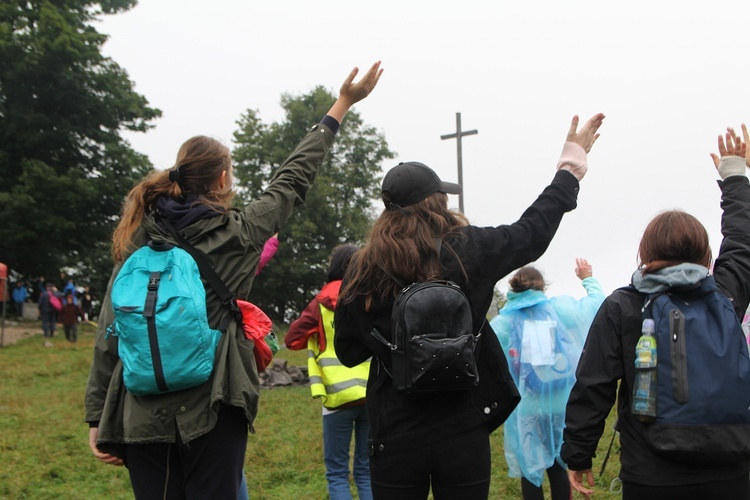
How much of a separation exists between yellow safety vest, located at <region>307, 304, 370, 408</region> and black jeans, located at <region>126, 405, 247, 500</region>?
1947 millimetres

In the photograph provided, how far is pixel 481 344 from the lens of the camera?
8.71ft

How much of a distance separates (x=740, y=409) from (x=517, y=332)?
8.46 ft

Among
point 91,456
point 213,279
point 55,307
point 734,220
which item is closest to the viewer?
point 213,279

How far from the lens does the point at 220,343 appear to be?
2.62m

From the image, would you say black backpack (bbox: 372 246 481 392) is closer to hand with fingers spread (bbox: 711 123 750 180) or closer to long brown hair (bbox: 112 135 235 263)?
long brown hair (bbox: 112 135 235 263)

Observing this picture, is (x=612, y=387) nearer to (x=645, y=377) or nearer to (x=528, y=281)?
(x=645, y=377)

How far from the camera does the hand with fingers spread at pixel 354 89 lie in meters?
3.12

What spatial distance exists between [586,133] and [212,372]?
169 cm

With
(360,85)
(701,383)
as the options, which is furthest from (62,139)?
(701,383)

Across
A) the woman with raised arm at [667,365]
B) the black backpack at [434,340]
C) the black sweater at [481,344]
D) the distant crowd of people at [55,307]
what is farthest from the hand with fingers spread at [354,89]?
the distant crowd of people at [55,307]

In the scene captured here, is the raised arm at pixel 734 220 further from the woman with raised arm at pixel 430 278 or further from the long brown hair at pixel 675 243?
the woman with raised arm at pixel 430 278

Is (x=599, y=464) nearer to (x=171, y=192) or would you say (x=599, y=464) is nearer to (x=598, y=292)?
(x=598, y=292)

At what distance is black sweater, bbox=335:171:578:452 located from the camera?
8.35 ft

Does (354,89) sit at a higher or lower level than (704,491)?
higher
